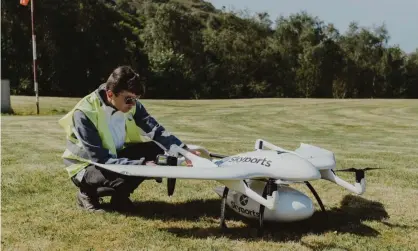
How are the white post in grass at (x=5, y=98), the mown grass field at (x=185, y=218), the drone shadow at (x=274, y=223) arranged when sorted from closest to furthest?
the mown grass field at (x=185, y=218), the drone shadow at (x=274, y=223), the white post in grass at (x=5, y=98)

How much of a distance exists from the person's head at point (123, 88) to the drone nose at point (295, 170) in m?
1.99

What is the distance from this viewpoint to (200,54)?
7212 cm


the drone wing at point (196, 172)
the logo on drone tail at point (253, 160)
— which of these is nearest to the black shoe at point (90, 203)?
the drone wing at point (196, 172)

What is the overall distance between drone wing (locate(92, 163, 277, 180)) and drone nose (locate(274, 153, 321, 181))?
113 mm

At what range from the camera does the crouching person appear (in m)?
6.30

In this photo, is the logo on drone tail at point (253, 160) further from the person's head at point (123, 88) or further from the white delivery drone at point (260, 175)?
the person's head at point (123, 88)

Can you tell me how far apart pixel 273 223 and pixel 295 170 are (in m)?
1.08

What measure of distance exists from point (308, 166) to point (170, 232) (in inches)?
75.2

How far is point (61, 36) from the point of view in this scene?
186 feet

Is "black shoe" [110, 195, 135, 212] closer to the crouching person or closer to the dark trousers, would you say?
the crouching person

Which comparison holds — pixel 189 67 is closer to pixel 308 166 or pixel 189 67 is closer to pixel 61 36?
pixel 61 36

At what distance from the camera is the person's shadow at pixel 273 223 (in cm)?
625

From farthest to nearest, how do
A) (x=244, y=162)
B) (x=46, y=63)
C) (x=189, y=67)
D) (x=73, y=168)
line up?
(x=189, y=67) → (x=46, y=63) → (x=73, y=168) → (x=244, y=162)

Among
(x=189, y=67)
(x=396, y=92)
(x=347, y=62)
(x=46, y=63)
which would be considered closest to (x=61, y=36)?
(x=46, y=63)
